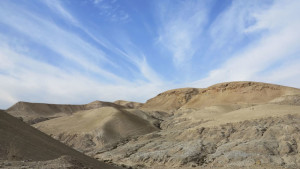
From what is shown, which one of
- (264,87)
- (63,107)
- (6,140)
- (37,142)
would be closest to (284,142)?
(37,142)

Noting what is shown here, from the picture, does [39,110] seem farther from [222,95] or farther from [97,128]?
[222,95]

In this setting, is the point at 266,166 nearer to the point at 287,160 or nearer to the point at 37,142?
the point at 287,160

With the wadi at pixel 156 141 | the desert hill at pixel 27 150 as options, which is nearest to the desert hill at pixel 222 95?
the wadi at pixel 156 141

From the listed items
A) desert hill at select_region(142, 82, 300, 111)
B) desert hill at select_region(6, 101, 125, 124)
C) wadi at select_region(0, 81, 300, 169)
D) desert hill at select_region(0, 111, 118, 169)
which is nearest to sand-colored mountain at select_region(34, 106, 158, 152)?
wadi at select_region(0, 81, 300, 169)

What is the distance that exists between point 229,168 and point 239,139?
5.66m

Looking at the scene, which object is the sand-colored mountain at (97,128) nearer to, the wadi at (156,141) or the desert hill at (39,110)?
the wadi at (156,141)

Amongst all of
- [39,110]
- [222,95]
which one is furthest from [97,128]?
[39,110]

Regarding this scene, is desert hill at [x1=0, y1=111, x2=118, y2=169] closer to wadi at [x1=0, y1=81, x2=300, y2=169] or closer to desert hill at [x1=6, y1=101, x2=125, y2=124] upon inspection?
wadi at [x1=0, y1=81, x2=300, y2=169]

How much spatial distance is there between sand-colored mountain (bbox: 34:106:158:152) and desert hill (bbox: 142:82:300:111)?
2663 cm

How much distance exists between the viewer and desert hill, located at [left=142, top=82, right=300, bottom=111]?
6212 cm

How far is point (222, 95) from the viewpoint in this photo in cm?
6862

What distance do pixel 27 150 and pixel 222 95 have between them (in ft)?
200

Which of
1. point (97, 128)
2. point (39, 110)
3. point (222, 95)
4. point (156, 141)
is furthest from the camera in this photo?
point (39, 110)

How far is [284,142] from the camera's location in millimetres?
22188
